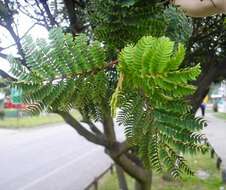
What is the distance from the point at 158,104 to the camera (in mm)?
401

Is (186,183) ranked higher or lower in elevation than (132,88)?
lower

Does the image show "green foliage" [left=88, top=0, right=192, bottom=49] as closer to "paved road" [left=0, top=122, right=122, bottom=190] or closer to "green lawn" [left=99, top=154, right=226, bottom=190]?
"green lawn" [left=99, top=154, right=226, bottom=190]

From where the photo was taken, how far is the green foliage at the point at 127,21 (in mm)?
495

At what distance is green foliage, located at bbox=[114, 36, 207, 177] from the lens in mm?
338

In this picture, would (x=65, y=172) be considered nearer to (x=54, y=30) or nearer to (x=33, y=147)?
(x=33, y=147)

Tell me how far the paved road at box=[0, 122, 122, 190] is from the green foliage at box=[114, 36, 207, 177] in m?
10.7

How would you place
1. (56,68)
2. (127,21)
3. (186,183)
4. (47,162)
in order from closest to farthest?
(56,68)
(127,21)
(186,183)
(47,162)

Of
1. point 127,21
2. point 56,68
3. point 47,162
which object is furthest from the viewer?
point 47,162

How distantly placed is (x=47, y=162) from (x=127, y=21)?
1450cm

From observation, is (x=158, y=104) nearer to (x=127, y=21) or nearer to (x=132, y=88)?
(x=132, y=88)

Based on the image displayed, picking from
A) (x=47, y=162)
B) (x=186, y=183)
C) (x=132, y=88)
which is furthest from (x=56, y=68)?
(x=47, y=162)

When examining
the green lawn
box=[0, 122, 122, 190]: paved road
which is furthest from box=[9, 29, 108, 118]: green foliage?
box=[0, 122, 122, 190]: paved road

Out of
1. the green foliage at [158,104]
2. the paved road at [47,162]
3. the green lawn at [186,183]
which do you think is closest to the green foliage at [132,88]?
the green foliage at [158,104]

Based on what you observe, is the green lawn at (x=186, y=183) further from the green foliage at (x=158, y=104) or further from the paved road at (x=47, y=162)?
the green foliage at (x=158, y=104)
